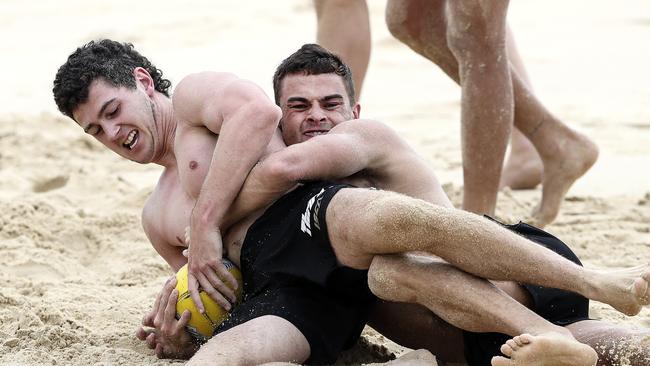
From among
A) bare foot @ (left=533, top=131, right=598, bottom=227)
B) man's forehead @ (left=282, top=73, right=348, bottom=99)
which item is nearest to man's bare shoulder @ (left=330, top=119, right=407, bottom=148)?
man's forehead @ (left=282, top=73, right=348, bottom=99)

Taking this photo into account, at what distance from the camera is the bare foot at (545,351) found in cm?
286

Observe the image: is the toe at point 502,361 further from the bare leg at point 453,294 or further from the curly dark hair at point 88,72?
the curly dark hair at point 88,72

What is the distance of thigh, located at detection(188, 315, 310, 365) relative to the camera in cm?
315

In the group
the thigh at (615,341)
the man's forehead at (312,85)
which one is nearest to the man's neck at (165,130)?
the man's forehead at (312,85)

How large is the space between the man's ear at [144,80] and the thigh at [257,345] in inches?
46.0

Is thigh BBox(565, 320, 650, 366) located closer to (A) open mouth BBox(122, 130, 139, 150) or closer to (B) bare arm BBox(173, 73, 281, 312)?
(B) bare arm BBox(173, 73, 281, 312)

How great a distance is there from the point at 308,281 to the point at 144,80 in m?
1.17

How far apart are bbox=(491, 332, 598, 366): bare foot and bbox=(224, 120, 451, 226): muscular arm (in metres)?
0.83

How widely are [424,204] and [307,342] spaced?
A: 546 mm

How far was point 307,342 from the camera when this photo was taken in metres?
Answer: 3.33

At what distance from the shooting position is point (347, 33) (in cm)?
532

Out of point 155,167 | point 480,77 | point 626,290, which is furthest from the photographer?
point 155,167

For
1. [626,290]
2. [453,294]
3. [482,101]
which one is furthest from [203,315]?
[482,101]

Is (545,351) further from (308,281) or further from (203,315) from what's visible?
(203,315)
